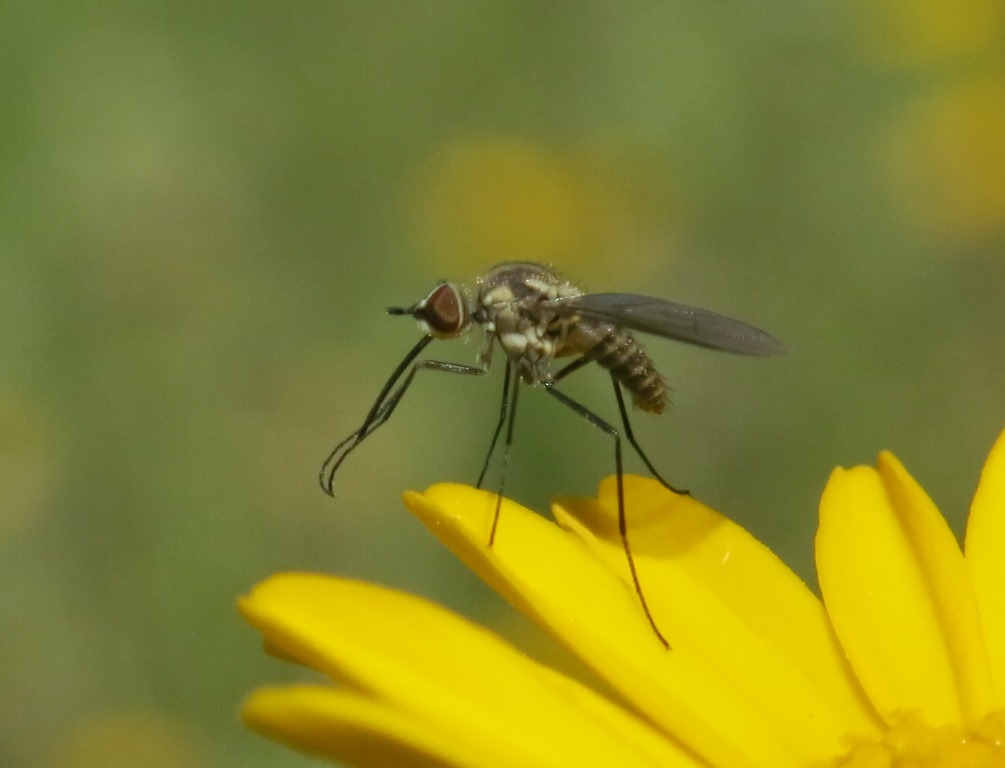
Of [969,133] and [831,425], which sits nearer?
[831,425]

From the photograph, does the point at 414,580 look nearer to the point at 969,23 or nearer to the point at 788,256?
the point at 788,256

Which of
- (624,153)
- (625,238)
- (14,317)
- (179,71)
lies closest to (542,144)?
(624,153)

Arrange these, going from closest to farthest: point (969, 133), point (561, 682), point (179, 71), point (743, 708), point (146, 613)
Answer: point (561, 682) < point (743, 708) < point (146, 613) < point (969, 133) < point (179, 71)

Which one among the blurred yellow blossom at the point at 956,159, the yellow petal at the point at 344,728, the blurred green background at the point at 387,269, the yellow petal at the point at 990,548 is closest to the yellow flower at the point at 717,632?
the yellow petal at the point at 990,548

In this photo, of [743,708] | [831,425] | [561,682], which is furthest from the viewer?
[831,425]

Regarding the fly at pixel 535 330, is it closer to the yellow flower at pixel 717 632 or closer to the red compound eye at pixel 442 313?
the red compound eye at pixel 442 313

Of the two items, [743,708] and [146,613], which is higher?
[146,613]
